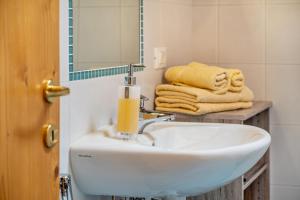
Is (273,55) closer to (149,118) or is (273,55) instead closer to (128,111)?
(149,118)

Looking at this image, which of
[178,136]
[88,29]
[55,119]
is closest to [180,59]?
[178,136]

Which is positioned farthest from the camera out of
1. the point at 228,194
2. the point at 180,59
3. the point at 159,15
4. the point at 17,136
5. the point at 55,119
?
the point at 180,59

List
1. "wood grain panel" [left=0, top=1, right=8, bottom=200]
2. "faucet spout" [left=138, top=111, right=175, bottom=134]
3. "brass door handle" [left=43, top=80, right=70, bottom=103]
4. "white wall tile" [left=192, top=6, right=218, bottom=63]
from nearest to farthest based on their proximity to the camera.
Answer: "wood grain panel" [left=0, top=1, right=8, bottom=200]
"brass door handle" [left=43, top=80, right=70, bottom=103]
"faucet spout" [left=138, top=111, right=175, bottom=134]
"white wall tile" [left=192, top=6, right=218, bottom=63]

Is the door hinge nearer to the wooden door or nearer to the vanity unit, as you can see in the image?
the wooden door

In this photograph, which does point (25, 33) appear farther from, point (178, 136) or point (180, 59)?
point (180, 59)

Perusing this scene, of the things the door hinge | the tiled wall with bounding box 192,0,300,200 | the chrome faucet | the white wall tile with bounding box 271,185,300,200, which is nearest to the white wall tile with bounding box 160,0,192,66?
the tiled wall with bounding box 192,0,300,200

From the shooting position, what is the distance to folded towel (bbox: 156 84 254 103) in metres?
2.04

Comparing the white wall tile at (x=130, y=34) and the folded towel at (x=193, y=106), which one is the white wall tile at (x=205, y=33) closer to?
the folded towel at (x=193, y=106)

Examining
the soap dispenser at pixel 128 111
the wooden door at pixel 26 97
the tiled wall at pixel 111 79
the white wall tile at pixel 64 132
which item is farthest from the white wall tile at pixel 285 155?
the wooden door at pixel 26 97

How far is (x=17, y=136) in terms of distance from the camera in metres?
0.86

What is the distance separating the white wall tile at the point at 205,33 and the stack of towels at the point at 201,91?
1.11 feet

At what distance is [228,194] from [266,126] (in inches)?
24.3

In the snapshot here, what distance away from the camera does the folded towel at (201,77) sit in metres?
2.08

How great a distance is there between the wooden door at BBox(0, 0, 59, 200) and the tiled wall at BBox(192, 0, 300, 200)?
1.64m
